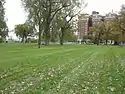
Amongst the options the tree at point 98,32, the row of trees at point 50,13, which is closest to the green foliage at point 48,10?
the row of trees at point 50,13

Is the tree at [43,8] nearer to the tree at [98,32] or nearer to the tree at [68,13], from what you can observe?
the tree at [68,13]

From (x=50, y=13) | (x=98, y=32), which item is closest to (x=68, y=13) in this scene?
(x=50, y=13)

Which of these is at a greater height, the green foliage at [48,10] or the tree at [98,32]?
the green foliage at [48,10]

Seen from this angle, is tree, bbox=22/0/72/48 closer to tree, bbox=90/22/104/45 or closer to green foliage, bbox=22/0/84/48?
green foliage, bbox=22/0/84/48

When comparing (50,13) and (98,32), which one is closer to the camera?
(50,13)

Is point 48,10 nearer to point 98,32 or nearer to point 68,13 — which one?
point 68,13

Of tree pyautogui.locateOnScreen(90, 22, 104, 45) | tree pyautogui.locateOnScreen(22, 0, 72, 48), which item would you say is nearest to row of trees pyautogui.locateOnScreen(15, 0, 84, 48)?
tree pyautogui.locateOnScreen(22, 0, 72, 48)

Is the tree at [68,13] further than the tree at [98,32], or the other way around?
the tree at [98,32]

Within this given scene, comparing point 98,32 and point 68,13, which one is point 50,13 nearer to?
point 68,13

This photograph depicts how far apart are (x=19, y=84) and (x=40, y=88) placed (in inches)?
54.2

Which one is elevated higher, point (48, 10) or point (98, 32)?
point (48, 10)

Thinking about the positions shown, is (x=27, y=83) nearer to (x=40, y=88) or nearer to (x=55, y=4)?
(x=40, y=88)

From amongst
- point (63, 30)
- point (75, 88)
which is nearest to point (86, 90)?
point (75, 88)

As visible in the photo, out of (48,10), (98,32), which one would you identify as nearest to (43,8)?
(48,10)
